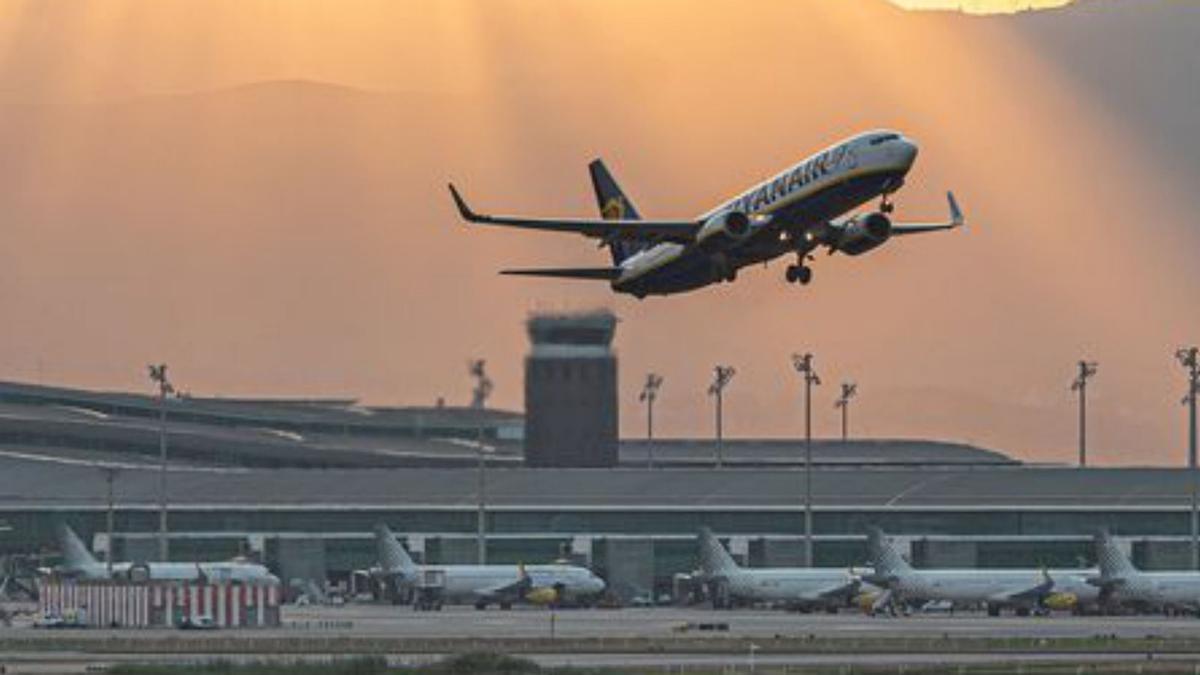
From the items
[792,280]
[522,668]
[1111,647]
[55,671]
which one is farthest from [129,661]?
[1111,647]

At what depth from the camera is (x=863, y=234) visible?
17600 cm

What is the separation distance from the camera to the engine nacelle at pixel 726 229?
175 m

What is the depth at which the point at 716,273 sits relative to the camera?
17962cm

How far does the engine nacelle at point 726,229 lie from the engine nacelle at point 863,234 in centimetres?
480

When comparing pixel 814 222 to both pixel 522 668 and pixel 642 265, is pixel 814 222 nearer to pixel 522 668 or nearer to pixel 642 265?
pixel 642 265

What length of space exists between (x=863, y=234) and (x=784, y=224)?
3.90 meters

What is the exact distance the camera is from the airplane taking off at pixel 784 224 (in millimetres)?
173000

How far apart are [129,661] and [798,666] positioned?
3255 cm

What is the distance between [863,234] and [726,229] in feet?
21.4

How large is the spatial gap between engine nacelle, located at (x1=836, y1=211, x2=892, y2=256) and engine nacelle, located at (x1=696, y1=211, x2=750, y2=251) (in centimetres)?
480

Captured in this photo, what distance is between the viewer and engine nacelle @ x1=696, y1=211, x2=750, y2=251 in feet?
575

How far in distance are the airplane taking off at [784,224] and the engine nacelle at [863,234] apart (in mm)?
47

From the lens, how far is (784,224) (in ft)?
575

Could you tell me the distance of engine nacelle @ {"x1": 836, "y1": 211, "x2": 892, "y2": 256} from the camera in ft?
576
